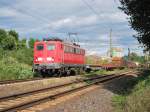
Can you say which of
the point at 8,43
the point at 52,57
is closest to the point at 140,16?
the point at 52,57

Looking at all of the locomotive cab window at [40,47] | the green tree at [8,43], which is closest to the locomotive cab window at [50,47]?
the locomotive cab window at [40,47]

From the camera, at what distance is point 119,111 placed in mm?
12055

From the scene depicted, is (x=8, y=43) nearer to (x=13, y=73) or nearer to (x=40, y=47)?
(x=40, y=47)

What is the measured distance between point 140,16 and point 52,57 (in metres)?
9.98

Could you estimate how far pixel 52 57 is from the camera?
32.7 meters

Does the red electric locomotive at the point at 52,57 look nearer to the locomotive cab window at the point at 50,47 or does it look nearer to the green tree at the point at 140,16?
the locomotive cab window at the point at 50,47

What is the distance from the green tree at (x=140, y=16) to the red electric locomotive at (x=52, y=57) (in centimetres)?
752

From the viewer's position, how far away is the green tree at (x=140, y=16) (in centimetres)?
2470

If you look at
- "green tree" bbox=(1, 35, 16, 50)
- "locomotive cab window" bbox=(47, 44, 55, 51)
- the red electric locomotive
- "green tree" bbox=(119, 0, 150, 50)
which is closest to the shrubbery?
"green tree" bbox=(1, 35, 16, 50)

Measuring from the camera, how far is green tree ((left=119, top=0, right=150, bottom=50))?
973 inches

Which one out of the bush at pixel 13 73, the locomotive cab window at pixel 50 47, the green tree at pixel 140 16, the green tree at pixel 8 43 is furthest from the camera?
the green tree at pixel 8 43

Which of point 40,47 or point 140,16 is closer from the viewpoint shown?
point 140,16

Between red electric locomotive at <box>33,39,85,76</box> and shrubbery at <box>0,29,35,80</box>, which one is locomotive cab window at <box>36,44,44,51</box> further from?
shrubbery at <box>0,29,35,80</box>

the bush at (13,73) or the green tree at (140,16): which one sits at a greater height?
the green tree at (140,16)
